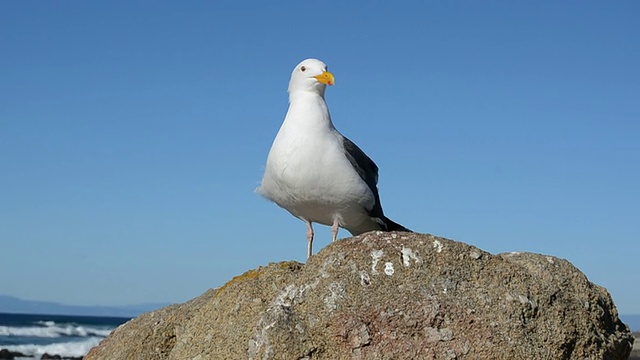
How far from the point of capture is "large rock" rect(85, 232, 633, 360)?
528 cm

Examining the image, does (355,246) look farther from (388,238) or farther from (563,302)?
(563,302)

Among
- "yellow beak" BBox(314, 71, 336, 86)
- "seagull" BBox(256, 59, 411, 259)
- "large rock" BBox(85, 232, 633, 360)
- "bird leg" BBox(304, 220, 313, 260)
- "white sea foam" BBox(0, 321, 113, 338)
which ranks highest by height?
"white sea foam" BBox(0, 321, 113, 338)

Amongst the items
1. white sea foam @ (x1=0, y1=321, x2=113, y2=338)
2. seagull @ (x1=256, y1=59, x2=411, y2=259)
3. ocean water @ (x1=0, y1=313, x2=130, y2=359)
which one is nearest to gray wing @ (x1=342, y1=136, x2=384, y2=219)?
seagull @ (x1=256, y1=59, x2=411, y2=259)

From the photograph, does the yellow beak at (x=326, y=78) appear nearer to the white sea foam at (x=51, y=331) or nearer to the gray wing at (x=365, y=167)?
the gray wing at (x=365, y=167)

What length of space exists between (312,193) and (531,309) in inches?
106

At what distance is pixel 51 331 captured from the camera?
56.9m

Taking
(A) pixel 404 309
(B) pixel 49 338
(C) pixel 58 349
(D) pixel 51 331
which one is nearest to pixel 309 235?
(A) pixel 404 309

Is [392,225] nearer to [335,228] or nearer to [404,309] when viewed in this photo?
[335,228]

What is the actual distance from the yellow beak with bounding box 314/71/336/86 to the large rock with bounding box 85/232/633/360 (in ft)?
8.71

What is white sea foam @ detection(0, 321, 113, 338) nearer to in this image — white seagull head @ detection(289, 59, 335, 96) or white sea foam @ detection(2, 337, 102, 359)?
white sea foam @ detection(2, 337, 102, 359)

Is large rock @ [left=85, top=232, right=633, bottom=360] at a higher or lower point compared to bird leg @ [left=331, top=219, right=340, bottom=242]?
lower

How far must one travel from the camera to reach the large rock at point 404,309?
5.28 metres

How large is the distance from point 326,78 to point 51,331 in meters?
53.1

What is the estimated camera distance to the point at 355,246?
5.73 metres
